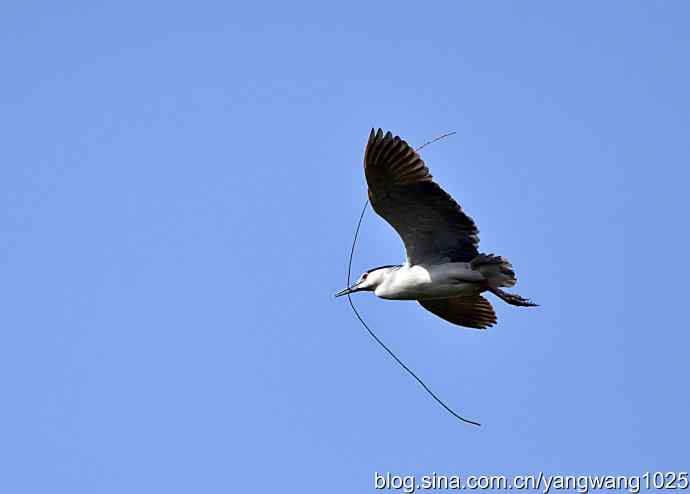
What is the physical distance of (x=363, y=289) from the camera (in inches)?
629

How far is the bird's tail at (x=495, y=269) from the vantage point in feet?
48.4

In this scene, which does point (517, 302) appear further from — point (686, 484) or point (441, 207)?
point (686, 484)

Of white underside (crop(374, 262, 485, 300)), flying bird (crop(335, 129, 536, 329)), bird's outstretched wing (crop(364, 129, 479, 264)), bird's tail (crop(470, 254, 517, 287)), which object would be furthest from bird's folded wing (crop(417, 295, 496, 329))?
bird's tail (crop(470, 254, 517, 287))

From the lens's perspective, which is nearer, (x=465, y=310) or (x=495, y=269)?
(x=495, y=269)

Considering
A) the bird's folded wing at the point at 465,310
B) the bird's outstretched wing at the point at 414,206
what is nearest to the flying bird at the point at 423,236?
the bird's outstretched wing at the point at 414,206

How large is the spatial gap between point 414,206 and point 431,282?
0.99m

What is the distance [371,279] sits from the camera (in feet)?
51.9

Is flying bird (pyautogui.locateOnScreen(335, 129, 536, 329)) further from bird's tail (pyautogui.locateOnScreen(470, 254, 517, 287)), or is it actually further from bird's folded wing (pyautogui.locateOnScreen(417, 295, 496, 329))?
bird's folded wing (pyautogui.locateOnScreen(417, 295, 496, 329))

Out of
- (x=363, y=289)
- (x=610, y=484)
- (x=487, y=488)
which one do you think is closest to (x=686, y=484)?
(x=610, y=484)

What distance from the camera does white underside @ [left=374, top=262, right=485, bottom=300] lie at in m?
14.9

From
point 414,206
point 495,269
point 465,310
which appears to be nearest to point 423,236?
point 414,206

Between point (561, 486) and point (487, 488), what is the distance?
90 cm

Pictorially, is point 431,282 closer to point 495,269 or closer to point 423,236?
point 423,236

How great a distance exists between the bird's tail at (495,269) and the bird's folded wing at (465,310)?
5.85 ft
